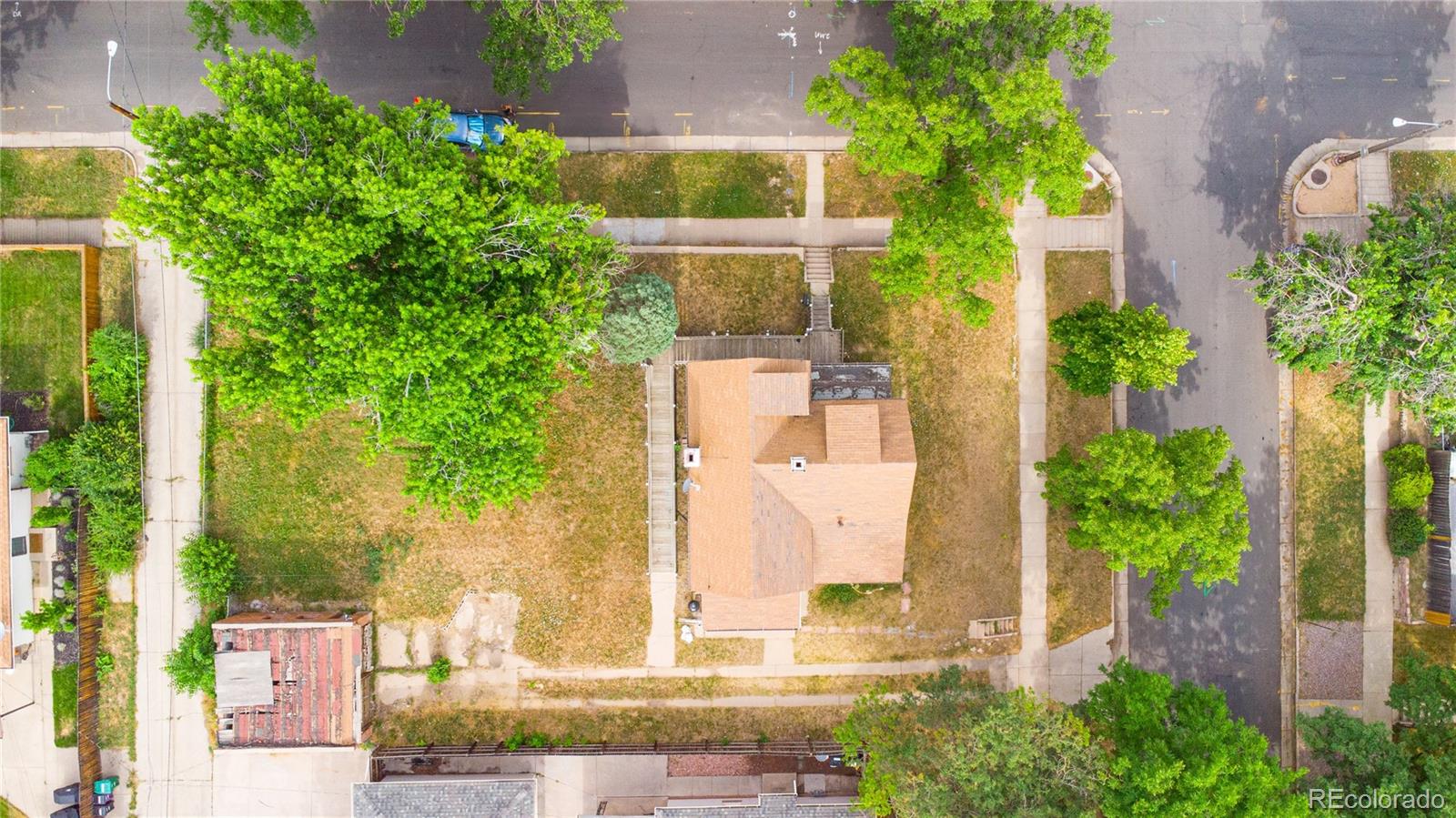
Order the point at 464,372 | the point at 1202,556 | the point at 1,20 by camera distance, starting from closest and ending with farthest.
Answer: the point at 464,372
the point at 1202,556
the point at 1,20

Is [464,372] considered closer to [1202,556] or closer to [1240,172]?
[1202,556]

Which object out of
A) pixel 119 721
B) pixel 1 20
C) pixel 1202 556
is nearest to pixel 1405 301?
pixel 1202 556

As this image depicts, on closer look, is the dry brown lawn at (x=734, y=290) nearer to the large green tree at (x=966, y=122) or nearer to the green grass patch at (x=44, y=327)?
the large green tree at (x=966, y=122)

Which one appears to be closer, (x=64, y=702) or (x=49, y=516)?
(x=49, y=516)

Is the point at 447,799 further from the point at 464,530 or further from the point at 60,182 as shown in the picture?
the point at 60,182

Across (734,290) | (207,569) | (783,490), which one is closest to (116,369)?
(207,569)

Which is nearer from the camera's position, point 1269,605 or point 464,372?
point 464,372

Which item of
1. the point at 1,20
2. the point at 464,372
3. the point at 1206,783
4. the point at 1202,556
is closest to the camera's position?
the point at 464,372

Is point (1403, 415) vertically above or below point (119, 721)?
above
